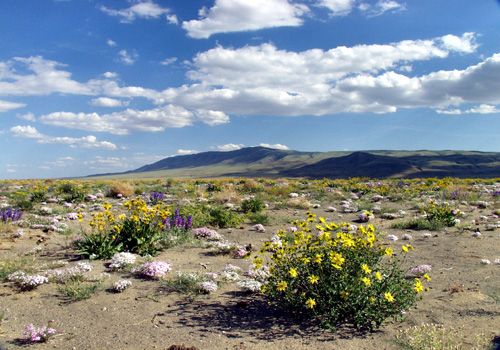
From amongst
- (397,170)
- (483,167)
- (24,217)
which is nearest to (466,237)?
(24,217)

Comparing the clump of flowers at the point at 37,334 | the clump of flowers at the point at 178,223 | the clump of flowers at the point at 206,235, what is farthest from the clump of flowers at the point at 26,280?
the clump of flowers at the point at 206,235

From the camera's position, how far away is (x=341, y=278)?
253 inches

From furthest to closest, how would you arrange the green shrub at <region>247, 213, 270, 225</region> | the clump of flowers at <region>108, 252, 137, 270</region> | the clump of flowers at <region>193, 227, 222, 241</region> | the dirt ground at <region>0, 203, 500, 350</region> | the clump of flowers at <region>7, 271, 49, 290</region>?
1. the green shrub at <region>247, 213, 270, 225</region>
2. the clump of flowers at <region>193, 227, 222, 241</region>
3. the clump of flowers at <region>108, 252, 137, 270</region>
4. the clump of flowers at <region>7, 271, 49, 290</region>
5. the dirt ground at <region>0, 203, 500, 350</region>

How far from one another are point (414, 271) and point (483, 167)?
207908 millimetres

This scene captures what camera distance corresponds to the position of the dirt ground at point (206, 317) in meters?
6.04

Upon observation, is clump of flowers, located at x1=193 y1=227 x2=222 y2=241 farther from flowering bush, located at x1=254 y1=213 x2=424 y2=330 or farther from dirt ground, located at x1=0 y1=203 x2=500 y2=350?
flowering bush, located at x1=254 y1=213 x2=424 y2=330

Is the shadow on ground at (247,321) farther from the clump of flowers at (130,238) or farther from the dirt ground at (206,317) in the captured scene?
the clump of flowers at (130,238)

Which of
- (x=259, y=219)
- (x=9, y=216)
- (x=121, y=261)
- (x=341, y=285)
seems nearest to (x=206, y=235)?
(x=259, y=219)

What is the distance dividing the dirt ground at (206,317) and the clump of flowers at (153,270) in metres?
0.21

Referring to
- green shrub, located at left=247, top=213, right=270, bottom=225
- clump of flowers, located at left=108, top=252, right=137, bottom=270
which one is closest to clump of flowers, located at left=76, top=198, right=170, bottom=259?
clump of flowers, located at left=108, top=252, right=137, bottom=270

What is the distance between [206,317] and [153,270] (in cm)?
227

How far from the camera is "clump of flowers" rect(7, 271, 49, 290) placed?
792 centimetres

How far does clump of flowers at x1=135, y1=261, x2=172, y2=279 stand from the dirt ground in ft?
0.70

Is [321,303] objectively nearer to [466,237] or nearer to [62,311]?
[62,311]
